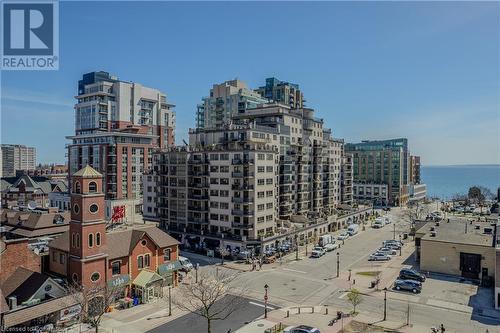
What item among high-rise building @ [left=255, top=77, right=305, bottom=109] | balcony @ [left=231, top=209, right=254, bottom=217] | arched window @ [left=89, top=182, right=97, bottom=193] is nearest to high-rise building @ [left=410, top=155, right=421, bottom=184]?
high-rise building @ [left=255, top=77, right=305, bottom=109]

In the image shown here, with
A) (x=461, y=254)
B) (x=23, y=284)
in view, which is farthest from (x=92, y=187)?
(x=461, y=254)

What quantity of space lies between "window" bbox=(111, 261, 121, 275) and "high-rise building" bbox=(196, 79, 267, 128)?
335ft

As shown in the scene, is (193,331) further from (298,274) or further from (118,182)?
(118,182)

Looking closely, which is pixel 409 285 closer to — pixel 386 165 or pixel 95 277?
pixel 95 277

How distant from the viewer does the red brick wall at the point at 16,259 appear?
143ft

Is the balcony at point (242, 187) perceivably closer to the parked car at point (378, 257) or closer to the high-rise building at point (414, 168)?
the parked car at point (378, 257)

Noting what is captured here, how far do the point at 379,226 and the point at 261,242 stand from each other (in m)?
50.8

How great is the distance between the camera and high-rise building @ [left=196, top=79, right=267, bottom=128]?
483 ft

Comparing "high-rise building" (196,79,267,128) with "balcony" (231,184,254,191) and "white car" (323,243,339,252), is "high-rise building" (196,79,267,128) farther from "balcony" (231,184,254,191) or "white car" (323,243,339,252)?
"white car" (323,243,339,252)

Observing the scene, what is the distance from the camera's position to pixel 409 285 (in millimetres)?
51438

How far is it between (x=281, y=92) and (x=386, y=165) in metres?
56.6

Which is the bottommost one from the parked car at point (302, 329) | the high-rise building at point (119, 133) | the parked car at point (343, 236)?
the parked car at point (343, 236)

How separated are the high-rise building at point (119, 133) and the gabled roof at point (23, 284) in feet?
194

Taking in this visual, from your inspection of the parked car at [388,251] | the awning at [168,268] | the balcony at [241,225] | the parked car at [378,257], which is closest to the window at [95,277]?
the awning at [168,268]
